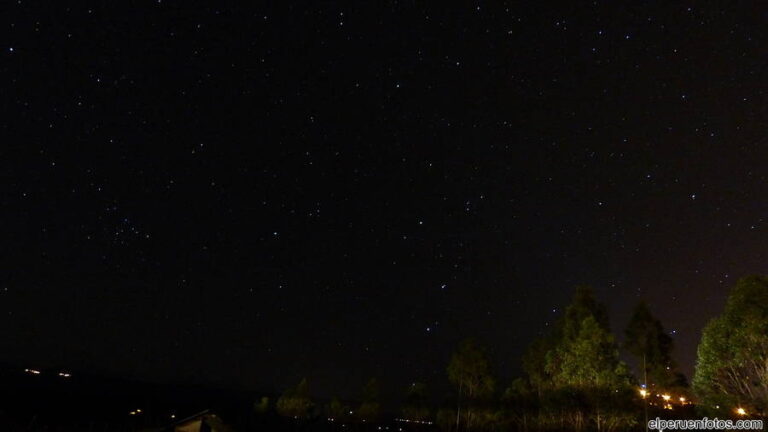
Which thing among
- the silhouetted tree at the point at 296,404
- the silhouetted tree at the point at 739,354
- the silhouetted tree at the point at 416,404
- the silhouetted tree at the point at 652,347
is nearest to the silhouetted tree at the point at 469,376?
the silhouetted tree at the point at 416,404

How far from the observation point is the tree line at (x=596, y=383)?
14.4 meters

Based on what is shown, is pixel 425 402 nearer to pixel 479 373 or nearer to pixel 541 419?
pixel 479 373

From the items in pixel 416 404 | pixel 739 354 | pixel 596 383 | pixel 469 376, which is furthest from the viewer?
pixel 416 404

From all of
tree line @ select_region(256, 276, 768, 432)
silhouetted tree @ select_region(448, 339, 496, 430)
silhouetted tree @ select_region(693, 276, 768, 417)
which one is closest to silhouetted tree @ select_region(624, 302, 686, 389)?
tree line @ select_region(256, 276, 768, 432)

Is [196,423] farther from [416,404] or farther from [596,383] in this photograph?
[416,404]

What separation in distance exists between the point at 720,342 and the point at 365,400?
3041 centimetres

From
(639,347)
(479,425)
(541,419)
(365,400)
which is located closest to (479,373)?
(479,425)

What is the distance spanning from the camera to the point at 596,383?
20984 millimetres

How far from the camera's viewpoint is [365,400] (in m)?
41.2

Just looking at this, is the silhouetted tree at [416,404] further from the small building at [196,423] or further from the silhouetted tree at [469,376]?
the small building at [196,423]

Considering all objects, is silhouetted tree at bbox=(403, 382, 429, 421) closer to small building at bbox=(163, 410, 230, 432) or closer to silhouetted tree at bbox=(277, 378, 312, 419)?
silhouetted tree at bbox=(277, 378, 312, 419)

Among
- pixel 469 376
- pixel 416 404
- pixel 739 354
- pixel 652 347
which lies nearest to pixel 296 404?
pixel 416 404

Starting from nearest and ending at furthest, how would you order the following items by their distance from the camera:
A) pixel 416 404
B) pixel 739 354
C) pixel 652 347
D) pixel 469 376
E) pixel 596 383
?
pixel 739 354, pixel 596 383, pixel 652 347, pixel 469 376, pixel 416 404

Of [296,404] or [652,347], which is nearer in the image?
[652,347]
